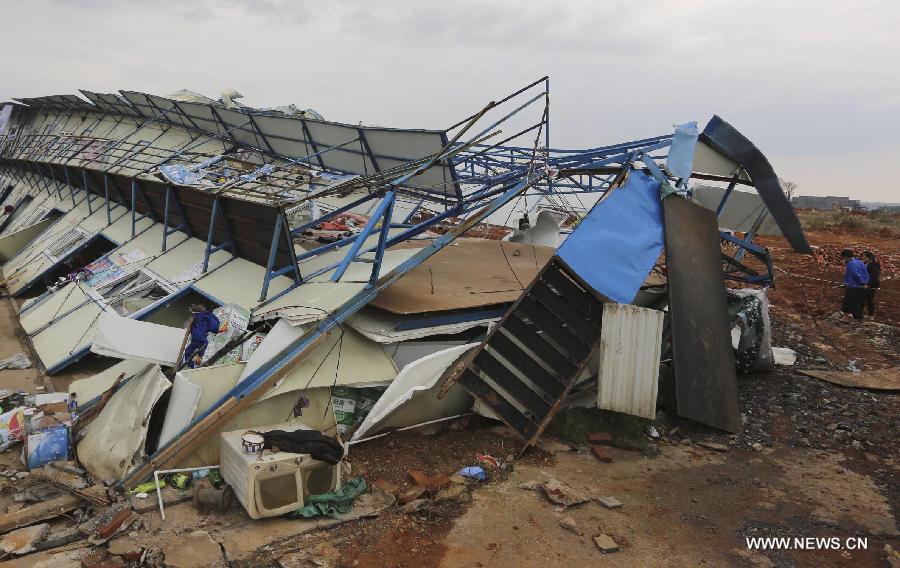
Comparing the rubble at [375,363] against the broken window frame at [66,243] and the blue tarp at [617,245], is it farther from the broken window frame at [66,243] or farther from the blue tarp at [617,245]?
the broken window frame at [66,243]

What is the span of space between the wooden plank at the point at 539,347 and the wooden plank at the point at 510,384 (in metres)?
0.39

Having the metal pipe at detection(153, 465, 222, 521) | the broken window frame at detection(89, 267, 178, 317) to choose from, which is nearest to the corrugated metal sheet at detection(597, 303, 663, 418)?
the metal pipe at detection(153, 465, 222, 521)

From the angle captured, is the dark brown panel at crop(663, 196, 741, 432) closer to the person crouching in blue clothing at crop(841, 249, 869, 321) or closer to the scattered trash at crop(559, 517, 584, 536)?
the scattered trash at crop(559, 517, 584, 536)

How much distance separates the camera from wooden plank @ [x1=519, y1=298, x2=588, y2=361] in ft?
24.3

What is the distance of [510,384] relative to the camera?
7262 mm

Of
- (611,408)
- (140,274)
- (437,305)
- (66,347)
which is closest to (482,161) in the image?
(437,305)

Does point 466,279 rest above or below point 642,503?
above

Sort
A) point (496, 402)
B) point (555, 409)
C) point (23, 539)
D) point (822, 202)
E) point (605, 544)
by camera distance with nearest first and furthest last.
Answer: point (23, 539) < point (605, 544) < point (555, 409) < point (496, 402) < point (822, 202)

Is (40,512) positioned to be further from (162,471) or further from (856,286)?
(856,286)

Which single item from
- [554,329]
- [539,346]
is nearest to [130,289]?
[539,346]

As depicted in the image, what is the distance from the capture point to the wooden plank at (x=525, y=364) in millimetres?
7301

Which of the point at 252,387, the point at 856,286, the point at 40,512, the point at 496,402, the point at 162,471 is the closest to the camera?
the point at 40,512

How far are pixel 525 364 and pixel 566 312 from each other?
0.83 metres

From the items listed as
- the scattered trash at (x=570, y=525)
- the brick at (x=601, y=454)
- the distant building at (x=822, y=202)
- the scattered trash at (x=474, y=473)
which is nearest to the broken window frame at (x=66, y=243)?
the scattered trash at (x=474, y=473)
